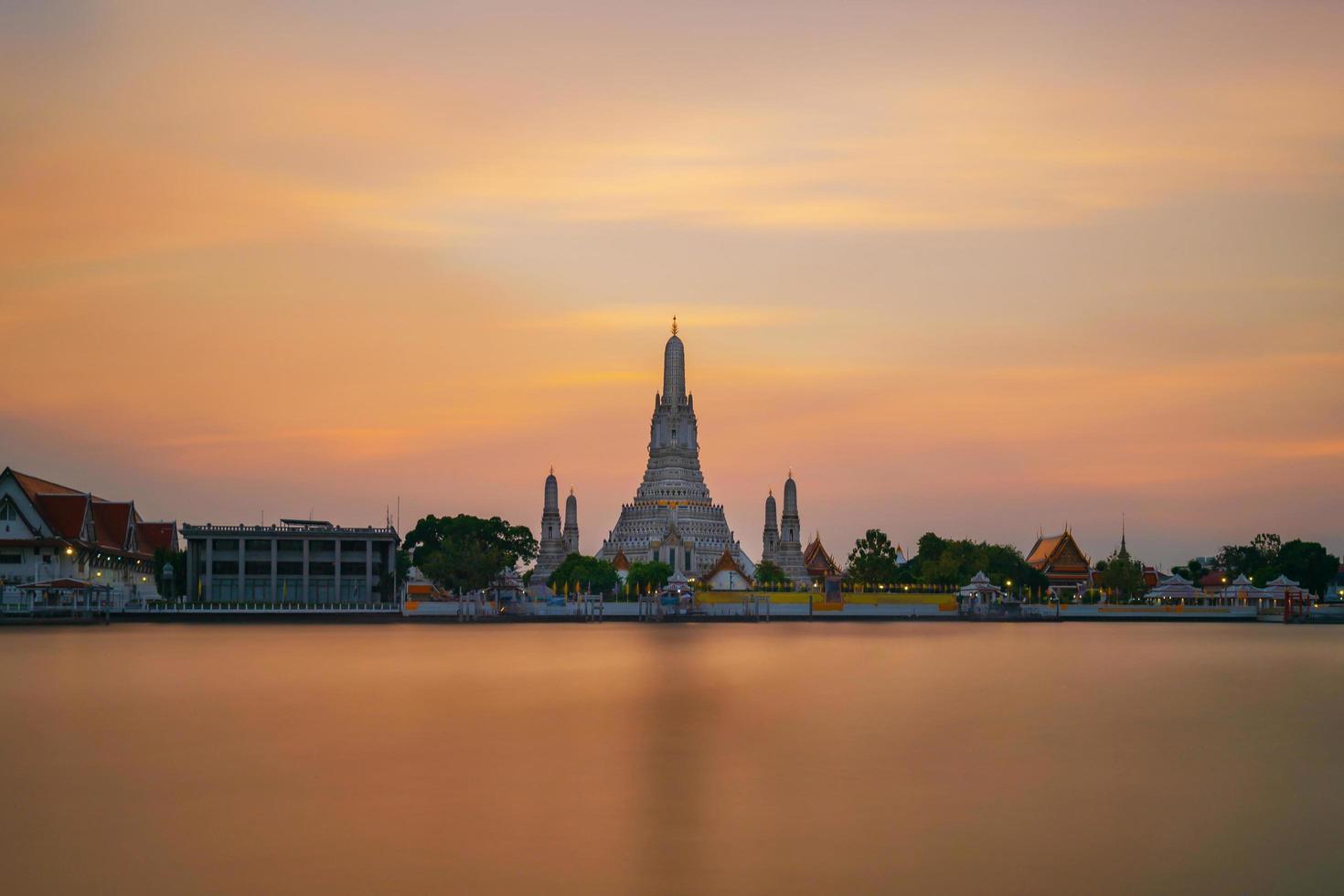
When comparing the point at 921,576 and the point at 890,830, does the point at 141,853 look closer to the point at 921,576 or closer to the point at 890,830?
the point at 890,830

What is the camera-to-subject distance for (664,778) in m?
29.0

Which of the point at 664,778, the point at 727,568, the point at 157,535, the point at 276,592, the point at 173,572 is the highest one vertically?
the point at 157,535

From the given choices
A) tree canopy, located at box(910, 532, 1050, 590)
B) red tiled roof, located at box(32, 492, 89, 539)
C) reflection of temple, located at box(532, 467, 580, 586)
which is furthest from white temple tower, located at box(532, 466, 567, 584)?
red tiled roof, located at box(32, 492, 89, 539)

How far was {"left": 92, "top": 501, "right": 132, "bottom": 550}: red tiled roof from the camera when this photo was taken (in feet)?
346

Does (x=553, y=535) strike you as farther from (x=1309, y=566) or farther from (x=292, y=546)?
(x=1309, y=566)

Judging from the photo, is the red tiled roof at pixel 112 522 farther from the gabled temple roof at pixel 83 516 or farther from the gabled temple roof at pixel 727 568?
the gabled temple roof at pixel 727 568

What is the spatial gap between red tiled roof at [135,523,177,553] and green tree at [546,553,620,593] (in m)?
33.1

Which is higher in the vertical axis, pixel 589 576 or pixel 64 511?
pixel 64 511

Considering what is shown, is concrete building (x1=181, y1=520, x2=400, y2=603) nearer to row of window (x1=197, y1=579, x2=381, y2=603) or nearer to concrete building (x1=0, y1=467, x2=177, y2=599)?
row of window (x1=197, y1=579, x2=381, y2=603)

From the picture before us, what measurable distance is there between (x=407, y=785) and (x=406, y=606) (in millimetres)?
73988

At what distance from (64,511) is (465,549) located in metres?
28.0

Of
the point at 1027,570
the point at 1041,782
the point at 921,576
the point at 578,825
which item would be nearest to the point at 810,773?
the point at 1041,782

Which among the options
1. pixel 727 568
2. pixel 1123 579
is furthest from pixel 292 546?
pixel 1123 579

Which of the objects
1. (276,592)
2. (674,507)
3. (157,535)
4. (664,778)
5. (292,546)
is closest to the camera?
(664,778)
